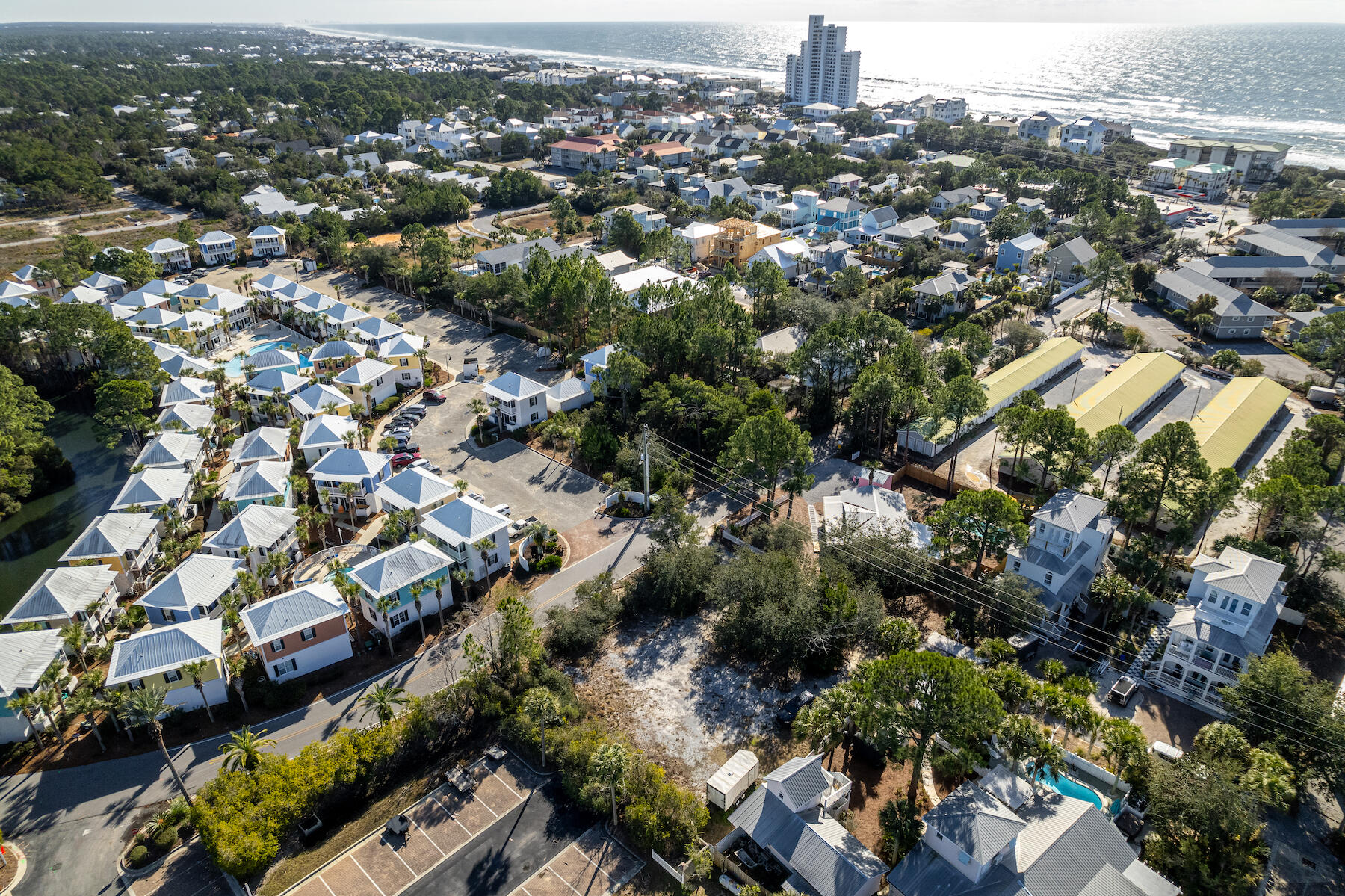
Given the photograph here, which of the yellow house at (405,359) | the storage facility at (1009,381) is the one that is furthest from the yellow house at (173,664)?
the storage facility at (1009,381)

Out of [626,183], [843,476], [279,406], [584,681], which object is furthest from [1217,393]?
[626,183]

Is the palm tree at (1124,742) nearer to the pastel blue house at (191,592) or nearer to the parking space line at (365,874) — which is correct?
the parking space line at (365,874)

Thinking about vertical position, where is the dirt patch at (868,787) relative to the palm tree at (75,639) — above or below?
below

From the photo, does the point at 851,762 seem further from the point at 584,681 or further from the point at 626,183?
the point at 626,183

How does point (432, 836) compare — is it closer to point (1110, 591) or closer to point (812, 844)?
point (812, 844)

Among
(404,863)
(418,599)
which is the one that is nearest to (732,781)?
(404,863)
